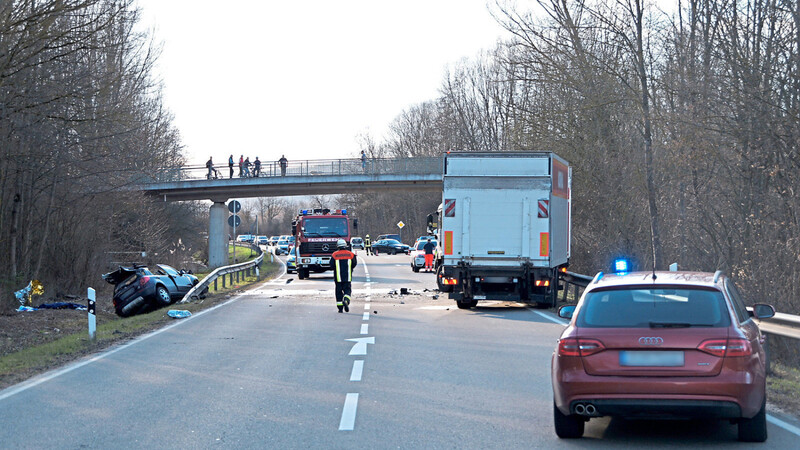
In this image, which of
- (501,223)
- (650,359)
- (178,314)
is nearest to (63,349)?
(178,314)

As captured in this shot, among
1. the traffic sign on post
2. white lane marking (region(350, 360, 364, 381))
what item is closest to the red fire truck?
the traffic sign on post

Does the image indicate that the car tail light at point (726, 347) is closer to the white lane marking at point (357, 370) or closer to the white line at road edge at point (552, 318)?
the white lane marking at point (357, 370)

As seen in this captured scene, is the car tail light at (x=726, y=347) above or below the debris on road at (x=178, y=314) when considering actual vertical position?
above

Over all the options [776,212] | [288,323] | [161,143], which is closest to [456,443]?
[288,323]

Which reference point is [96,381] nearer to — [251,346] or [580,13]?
[251,346]

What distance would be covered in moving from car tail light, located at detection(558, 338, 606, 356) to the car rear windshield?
0.16 meters

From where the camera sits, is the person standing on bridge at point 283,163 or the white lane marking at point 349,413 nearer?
the white lane marking at point 349,413

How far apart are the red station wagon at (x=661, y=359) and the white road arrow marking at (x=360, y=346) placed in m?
5.51

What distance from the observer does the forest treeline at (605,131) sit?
625 inches

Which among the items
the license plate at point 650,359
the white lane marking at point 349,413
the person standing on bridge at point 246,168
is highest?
the person standing on bridge at point 246,168

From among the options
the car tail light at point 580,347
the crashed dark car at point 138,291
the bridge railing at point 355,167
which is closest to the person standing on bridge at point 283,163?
the bridge railing at point 355,167

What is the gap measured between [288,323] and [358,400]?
832 centimetres

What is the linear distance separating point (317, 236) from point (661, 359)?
98.2ft

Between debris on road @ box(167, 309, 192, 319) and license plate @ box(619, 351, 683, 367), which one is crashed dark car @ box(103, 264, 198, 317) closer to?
debris on road @ box(167, 309, 192, 319)
